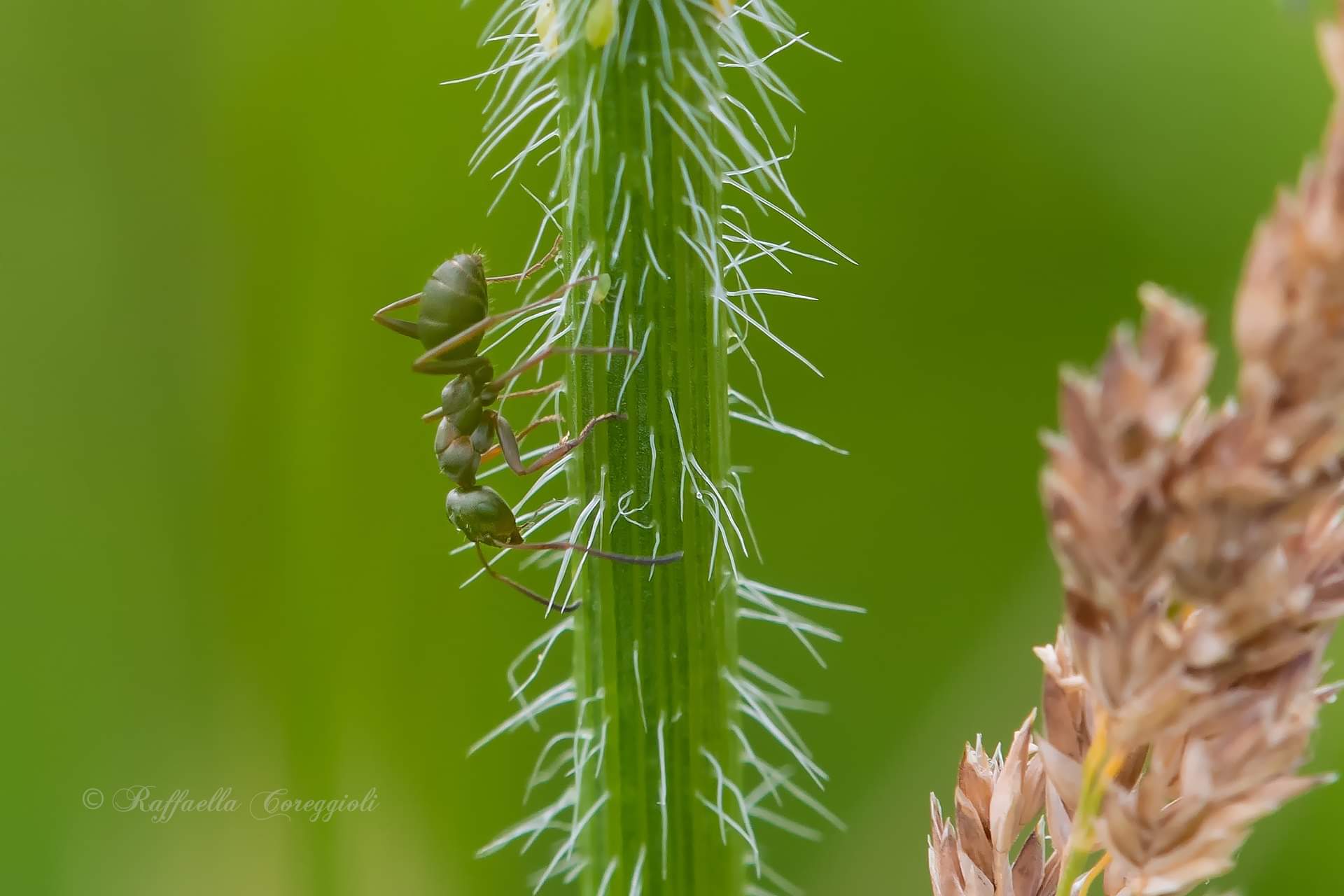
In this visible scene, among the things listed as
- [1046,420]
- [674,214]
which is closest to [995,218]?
[1046,420]

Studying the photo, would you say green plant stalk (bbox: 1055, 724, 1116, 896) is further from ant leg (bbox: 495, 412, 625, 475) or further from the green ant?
the green ant

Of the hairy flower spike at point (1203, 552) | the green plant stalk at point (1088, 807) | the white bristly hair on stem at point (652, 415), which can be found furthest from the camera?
the white bristly hair on stem at point (652, 415)

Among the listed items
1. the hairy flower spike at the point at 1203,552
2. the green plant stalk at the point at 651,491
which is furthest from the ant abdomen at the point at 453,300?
the hairy flower spike at the point at 1203,552

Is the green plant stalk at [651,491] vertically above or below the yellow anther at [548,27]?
below

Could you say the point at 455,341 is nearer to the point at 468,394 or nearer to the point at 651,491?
the point at 468,394

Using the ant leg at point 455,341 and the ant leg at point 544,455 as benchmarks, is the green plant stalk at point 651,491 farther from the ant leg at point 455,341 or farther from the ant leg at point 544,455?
the ant leg at point 455,341

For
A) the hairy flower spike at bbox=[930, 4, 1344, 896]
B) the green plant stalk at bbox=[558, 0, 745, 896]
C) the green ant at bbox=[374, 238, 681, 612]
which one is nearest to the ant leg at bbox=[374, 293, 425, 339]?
the green ant at bbox=[374, 238, 681, 612]

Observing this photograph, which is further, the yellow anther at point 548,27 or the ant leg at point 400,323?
the ant leg at point 400,323
